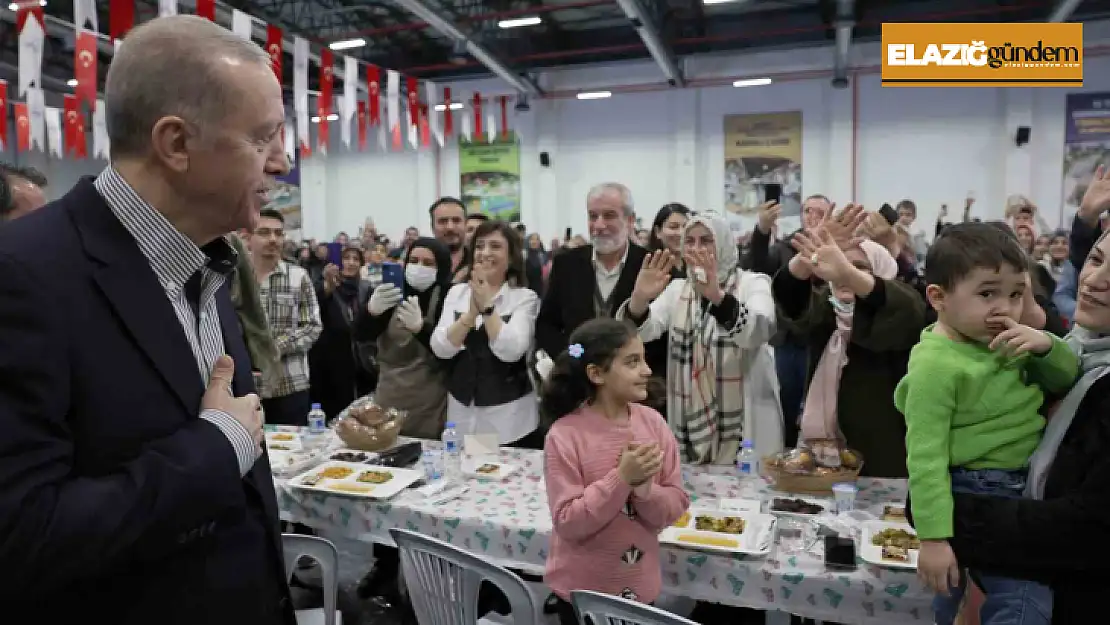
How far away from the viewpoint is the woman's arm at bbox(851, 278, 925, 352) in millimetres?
2477

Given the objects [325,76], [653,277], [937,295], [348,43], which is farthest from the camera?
[348,43]

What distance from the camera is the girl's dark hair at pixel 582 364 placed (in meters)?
1.98

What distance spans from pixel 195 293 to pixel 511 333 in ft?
6.79

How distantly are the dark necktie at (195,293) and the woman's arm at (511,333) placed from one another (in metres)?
2.04

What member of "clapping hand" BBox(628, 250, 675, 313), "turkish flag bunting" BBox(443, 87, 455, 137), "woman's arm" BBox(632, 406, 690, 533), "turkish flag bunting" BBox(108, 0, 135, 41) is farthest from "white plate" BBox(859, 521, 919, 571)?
"turkish flag bunting" BBox(443, 87, 455, 137)

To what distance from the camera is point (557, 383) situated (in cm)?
206

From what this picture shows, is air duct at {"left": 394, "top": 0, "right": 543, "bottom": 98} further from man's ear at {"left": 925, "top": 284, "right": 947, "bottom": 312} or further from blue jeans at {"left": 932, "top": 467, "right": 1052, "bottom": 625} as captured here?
blue jeans at {"left": 932, "top": 467, "right": 1052, "bottom": 625}

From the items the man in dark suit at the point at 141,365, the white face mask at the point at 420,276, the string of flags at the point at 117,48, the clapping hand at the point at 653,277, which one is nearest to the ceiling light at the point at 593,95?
the string of flags at the point at 117,48

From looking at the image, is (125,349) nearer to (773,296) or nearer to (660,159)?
(773,296)

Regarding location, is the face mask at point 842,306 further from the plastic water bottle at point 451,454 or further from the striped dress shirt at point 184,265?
the striped dress shirt at point 184,265

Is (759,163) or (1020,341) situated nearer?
(1020,341)

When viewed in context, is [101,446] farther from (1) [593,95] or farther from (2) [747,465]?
(1) [593,95]

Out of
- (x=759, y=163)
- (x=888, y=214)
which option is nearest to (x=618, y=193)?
(x=888, y=214)

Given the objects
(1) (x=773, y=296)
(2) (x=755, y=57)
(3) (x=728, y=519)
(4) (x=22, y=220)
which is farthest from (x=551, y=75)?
(4) (x=22, y=220)
